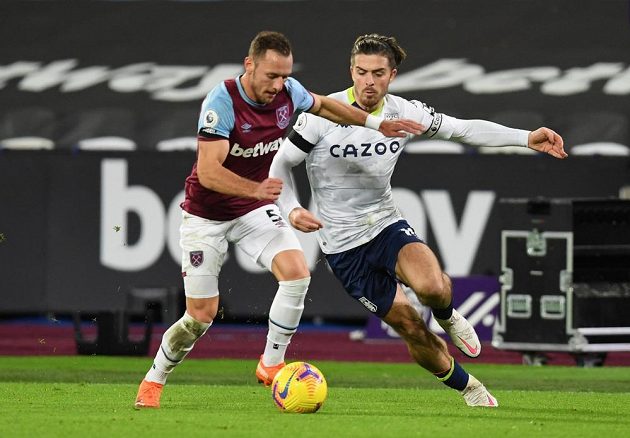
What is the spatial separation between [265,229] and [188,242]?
508 millimetres

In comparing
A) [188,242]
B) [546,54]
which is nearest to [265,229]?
[188,242]

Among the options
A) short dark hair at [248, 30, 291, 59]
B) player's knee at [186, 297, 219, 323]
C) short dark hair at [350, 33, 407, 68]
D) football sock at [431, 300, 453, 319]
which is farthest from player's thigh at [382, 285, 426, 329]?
short dark hair at [248, 30, 291, 59]

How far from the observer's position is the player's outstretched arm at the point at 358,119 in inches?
381

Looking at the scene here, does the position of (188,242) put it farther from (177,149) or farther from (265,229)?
(177,149)

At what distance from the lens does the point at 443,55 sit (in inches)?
832

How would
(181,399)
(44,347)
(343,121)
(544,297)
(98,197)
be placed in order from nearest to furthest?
1. (343,121)
2. (181,399)
3. (544,297)
4. (44,347)
5. (98,197)

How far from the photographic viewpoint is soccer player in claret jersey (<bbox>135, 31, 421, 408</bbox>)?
9273 millimetres

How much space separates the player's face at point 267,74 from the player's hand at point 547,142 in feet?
5.73

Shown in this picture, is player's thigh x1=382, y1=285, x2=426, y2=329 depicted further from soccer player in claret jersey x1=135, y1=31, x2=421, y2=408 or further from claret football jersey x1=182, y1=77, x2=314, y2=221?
claret football jersey x1=182, y1=77, x2=314, y2=221

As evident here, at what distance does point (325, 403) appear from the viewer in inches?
→ 417

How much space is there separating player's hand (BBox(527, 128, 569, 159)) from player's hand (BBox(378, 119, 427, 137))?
0.84 m

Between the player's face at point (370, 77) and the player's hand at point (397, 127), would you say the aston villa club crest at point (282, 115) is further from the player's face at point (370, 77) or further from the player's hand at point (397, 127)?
the player's face at point (370, 77)

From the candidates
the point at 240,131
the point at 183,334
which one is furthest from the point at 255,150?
the point at 183,334

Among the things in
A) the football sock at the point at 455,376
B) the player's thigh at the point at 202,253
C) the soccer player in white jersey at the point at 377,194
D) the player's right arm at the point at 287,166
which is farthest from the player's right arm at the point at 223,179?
the football sock at the point at 455,376
